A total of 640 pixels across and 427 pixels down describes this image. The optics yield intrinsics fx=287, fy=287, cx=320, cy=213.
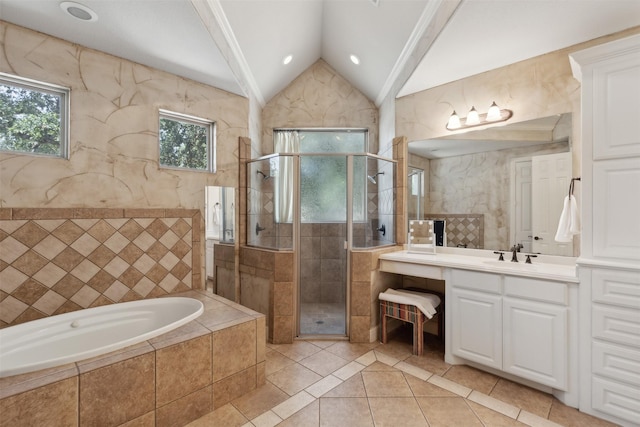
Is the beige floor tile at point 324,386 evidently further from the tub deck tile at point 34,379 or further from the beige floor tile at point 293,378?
the tub deck tile at point 34,379

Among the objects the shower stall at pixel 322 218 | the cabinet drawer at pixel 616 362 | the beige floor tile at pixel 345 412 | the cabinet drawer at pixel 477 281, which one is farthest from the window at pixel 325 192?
the cabinet drawer at pixel 616 362

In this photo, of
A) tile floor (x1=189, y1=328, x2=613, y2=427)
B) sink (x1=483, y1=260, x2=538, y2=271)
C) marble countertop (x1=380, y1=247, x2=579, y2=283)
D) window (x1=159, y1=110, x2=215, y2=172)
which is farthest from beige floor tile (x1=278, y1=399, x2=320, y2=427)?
window (x1=159, y1=110, x2=215, y2=172)

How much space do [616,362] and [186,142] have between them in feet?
12.0

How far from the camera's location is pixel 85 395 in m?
1.39

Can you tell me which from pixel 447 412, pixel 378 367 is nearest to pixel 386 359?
pixel 378 367

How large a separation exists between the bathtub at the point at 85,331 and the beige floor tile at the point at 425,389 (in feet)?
5.39

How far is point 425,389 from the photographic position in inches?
80.7

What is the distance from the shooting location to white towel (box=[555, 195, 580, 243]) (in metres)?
2.12

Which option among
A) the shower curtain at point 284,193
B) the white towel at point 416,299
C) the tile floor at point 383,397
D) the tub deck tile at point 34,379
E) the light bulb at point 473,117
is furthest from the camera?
the shower curtain at point 284,193

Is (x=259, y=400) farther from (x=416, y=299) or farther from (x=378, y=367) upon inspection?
(x=416, y=299)

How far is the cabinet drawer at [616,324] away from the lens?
1663mm

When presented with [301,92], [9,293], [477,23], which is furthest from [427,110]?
[9,293]

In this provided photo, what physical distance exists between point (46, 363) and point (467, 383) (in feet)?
8.45

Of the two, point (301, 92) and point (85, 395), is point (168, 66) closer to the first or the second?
point (301, 92)
